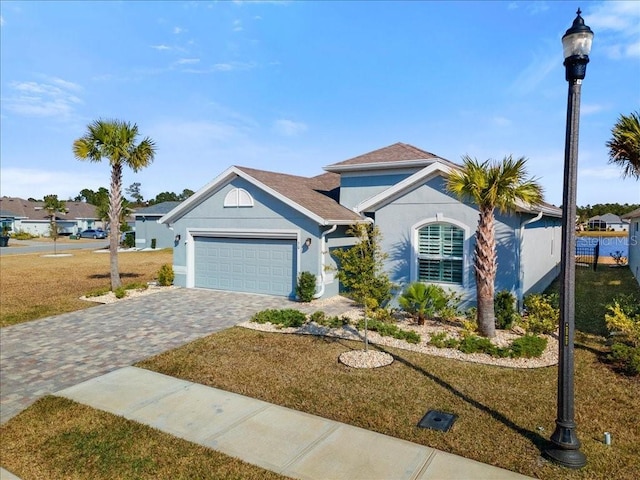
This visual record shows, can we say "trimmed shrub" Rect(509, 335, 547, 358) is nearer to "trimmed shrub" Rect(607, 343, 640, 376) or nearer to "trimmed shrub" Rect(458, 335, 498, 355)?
"trimmed shrub" Rect(458, 335, 498, 355)

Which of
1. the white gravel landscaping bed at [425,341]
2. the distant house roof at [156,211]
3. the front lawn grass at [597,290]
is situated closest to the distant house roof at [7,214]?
the distant house roof at [156,211]

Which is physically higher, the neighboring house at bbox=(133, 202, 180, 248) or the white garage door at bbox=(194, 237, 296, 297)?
the neighboring house at bbox=(133, 202, 180, 248)

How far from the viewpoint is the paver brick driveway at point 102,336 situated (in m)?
8.52

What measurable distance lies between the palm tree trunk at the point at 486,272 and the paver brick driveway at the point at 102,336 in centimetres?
540

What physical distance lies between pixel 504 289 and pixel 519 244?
1.43 metres

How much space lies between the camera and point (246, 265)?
18.1m

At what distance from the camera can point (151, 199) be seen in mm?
123062

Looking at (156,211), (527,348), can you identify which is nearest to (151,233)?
(156,211)

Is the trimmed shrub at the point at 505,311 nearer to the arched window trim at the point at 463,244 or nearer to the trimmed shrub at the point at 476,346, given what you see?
the arched window trim at the point at 463,244

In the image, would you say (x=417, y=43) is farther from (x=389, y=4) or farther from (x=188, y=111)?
(x=188, y=111)

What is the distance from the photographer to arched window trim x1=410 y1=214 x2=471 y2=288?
1301 centimetres

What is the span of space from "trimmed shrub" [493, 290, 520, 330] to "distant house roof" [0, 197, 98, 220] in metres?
71.3

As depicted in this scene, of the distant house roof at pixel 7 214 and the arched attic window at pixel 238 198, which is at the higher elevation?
the distant house roof at pixel 7 214

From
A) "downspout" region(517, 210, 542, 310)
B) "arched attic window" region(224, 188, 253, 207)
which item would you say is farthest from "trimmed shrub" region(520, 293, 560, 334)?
"arched attic window" region(224, 188, 253, 207)
